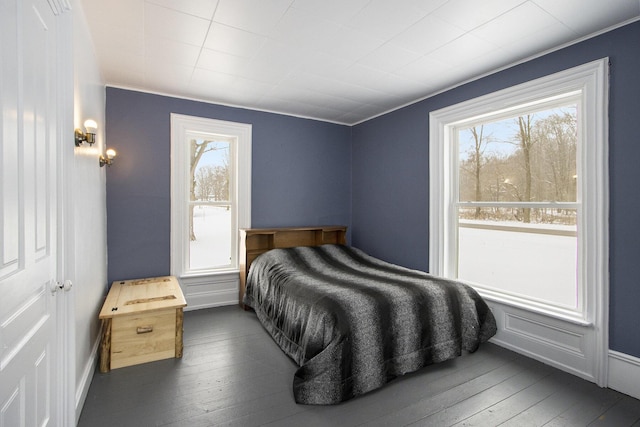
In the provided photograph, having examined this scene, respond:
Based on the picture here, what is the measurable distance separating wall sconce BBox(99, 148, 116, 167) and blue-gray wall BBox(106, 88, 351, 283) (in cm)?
20

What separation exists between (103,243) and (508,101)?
3.97 meters

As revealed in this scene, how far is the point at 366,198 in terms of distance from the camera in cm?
445

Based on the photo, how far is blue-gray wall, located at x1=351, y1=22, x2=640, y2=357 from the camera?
2.07 metres

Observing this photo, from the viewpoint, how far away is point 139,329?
95.7 inches

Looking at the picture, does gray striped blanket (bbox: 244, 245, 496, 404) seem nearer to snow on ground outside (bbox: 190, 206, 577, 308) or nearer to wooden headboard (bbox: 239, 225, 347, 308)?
→ snow on ground outside (bbox: 190, 206, 577, 308)

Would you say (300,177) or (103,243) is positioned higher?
(300,177)

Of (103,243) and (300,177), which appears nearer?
(103,243)

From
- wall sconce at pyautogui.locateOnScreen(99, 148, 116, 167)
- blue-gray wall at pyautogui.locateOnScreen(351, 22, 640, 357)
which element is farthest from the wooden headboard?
wall sconce at pyautogui.locateOnScreen(99, 148, 116, 167)

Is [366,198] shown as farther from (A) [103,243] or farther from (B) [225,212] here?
(A) [103,243]

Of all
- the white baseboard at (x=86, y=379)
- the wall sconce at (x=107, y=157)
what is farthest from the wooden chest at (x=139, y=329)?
the wall sconce at (x=107, y=157)

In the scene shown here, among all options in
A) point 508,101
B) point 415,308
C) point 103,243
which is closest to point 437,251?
point 415,308

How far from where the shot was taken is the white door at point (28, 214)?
3.32ft

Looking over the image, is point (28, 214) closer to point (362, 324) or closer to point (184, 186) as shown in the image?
point (362, 324)

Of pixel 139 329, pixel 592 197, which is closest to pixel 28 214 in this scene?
pixel 139 329
